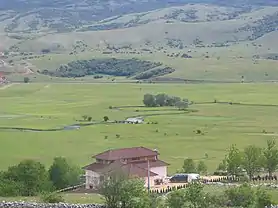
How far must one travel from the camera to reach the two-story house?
59.0 m

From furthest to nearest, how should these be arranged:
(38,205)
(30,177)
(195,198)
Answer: (30,177) → (38,205) → (195,198)

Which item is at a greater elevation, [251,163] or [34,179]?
[34,179]

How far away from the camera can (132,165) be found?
6072cm

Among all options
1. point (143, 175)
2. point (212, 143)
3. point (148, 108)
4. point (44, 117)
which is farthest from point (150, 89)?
point (143, 175)

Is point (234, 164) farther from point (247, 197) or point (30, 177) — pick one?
point (247, 197)

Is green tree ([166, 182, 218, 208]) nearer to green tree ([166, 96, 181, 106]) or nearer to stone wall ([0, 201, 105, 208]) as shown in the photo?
stone wall ([0, 201, 105, 208])

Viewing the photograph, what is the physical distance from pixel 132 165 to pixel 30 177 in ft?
32.2

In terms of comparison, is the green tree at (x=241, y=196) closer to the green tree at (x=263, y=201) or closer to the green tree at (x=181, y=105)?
the green tree at (x=263, y=201)

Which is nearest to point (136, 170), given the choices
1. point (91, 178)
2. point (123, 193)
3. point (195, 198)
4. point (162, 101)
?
point (91, 178)

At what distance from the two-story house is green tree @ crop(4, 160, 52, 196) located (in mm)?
4487

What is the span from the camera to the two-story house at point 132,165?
5900cm

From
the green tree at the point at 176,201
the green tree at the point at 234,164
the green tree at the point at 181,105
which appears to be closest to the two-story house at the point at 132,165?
the green tree at the point at 234,164

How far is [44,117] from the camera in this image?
4744 inches

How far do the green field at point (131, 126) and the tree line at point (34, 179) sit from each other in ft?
43.5
